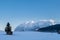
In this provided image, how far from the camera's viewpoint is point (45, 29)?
5748 inches

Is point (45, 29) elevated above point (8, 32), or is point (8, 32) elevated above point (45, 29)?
point (45, 29)

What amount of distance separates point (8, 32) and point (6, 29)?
5.79 feet

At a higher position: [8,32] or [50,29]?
[50,29]

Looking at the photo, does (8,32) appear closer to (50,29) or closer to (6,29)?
(6,29)

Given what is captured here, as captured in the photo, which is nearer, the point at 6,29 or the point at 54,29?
the point at 6,29

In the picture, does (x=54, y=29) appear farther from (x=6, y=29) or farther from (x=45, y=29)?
(x=6, y=29)

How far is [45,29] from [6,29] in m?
85.7

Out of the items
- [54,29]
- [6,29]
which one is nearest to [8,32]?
[6,29]

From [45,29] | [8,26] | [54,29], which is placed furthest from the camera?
[45,29]

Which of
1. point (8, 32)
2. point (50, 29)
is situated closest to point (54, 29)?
point (50, 29)

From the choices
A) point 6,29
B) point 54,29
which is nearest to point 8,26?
point 6,29

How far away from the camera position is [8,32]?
212 ft

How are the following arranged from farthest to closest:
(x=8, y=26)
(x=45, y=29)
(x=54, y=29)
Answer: (x=45, y=29) → (x=54, y=29) → (x=8, y=26)

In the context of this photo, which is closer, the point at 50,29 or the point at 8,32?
the point at 8,32
